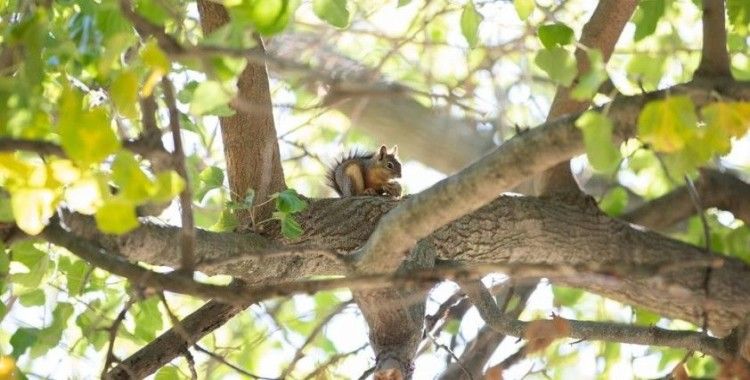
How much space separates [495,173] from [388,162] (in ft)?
9.96

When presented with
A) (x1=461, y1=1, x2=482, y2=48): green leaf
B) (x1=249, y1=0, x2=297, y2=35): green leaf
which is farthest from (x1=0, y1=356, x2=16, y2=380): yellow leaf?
(x1=461, y1=1, x2=482, y2=48): green leaf

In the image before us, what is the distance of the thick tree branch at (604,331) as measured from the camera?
2.79m

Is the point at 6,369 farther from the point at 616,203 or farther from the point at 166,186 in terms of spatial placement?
the point at 616,203

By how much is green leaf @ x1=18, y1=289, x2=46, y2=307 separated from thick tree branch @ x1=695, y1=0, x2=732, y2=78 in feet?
5.69

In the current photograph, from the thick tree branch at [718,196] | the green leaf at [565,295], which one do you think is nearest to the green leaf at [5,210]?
the thick tree branch at [718,196]

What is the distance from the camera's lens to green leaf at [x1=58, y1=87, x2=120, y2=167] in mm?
1617

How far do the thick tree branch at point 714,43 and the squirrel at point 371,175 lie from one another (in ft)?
→ 7.76

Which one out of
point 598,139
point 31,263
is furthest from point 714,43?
point 31,263

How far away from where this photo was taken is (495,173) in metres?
2.21

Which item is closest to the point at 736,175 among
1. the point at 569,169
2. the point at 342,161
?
the point at 569,169

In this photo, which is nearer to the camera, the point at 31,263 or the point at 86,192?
the point at 86,192

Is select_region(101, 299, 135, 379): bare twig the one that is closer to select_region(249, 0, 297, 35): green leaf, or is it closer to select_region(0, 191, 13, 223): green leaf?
select_region(0, 191, 13, 223): green leaf

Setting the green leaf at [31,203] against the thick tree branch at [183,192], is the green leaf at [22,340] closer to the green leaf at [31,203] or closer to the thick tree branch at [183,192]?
the thick tree branch at [183,192]

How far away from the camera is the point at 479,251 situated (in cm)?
335
